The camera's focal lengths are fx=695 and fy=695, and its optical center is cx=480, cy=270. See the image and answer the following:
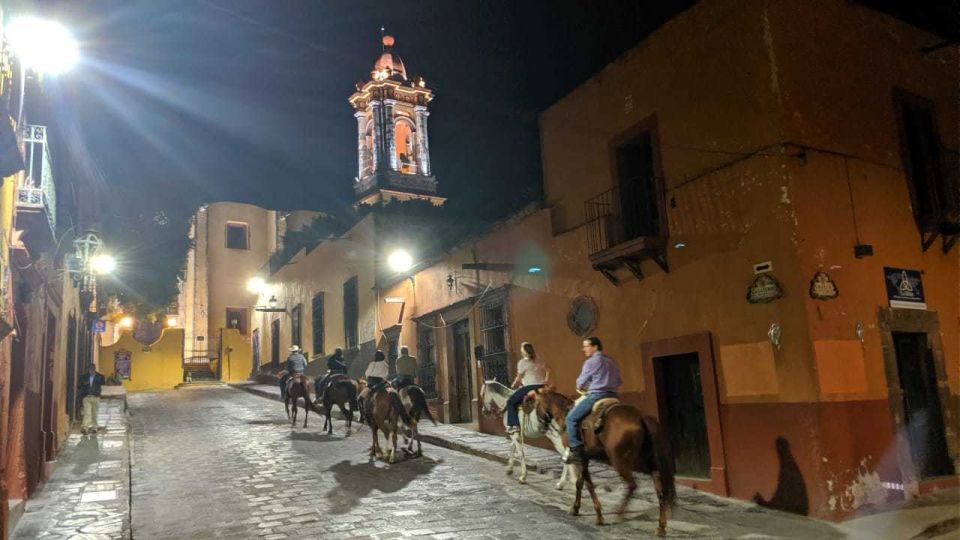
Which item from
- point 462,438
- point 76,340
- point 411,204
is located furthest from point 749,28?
point 76,340

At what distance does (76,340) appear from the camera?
60.3 ft

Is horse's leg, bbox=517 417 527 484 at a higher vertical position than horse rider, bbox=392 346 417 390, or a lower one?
lower

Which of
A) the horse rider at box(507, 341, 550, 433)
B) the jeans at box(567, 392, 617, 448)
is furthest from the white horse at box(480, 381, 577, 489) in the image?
the jeans at box(567, 392, 617, 448)

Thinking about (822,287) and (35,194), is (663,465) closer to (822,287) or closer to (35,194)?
(822,287)

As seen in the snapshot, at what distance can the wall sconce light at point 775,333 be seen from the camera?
897 centimetres

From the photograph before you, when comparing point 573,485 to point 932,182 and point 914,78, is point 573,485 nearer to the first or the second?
point 932,182

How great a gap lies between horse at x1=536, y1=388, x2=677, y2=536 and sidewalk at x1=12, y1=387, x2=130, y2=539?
17.9ft

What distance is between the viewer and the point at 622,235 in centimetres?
1133

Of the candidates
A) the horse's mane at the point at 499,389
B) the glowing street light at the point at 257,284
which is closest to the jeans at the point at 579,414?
the horse's mane at the point at 499,389

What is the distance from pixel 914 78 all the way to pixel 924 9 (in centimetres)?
110

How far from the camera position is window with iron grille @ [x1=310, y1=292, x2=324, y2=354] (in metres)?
28.5

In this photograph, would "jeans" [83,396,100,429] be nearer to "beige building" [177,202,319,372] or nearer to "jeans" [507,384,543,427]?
"jeans" [507,384,543,427]

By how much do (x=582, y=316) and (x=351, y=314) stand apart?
13792mm

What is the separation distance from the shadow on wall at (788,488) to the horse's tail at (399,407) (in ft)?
19.5
